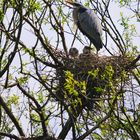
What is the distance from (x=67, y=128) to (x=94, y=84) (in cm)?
106

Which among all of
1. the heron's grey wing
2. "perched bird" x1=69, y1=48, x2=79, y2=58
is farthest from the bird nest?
the heron's grey wing

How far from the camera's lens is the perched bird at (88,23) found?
809 centimetres

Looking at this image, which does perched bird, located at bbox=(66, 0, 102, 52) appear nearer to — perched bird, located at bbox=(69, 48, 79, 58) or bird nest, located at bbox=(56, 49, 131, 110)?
perched bird, located at bbox=(69, 48, 79, 58)

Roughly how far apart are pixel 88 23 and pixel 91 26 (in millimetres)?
96

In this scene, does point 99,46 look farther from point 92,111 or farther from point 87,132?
point 87,132

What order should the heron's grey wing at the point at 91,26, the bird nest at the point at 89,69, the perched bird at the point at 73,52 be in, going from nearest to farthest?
the bird nest at the point at 89,69 → the perched bird at the point at 73,52 → the heron's grey wing at the point at 91,26

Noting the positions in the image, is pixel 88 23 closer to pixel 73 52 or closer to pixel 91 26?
pixel 91 26

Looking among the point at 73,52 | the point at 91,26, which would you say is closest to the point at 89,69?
the point at 73,52

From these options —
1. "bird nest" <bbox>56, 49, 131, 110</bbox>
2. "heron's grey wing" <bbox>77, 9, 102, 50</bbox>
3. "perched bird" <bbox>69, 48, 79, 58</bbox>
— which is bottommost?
"bird nest" <bbox>56, 49, 131, 110</bbox>

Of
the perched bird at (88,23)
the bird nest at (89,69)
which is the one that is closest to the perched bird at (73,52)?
the bird nest at (89,69)

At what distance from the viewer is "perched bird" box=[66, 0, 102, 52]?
809cm

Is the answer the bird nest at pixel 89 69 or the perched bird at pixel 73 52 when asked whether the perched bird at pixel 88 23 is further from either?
the bird nest at pixel 89 69

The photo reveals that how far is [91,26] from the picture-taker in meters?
8.27

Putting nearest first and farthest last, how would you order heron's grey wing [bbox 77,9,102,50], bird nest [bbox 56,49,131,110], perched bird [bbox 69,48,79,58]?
bird nest [bbox 56,49,131,110] → perched bird [bbox 69,48,79,58] → heron's grey wing [bbox 77,9,102,50]
